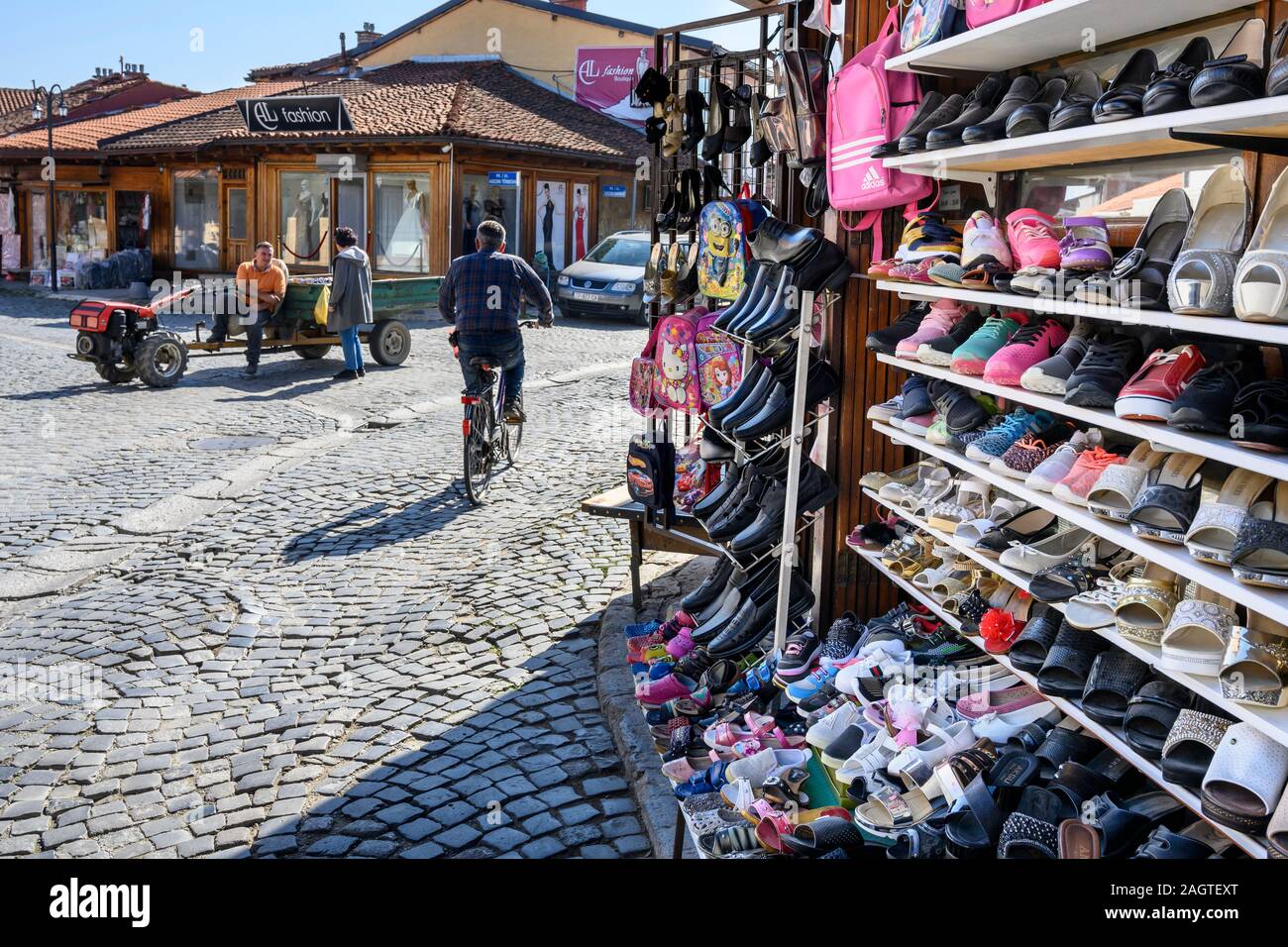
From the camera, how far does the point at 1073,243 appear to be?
3.13 meters

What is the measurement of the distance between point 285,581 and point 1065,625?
4713 mm

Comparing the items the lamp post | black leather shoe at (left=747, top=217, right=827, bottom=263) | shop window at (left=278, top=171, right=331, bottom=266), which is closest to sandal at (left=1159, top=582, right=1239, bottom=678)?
black leather shoe at (left=747, top=217, right=827, bottom=263)

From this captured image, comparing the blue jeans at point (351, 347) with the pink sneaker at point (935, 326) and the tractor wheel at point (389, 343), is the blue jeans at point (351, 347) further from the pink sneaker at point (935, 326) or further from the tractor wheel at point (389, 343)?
the pink sneaker at point (935, 326)

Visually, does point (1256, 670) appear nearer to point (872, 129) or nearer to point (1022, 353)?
point (1022, 353)

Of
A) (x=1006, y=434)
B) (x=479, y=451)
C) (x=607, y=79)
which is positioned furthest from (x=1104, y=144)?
(x=607, y=79)

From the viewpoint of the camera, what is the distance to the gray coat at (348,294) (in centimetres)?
1401

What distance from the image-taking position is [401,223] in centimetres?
2475

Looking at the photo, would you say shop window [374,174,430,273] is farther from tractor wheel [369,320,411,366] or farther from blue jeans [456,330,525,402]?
blue jeans [456,330,525,402]

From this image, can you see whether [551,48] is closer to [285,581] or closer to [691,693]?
[285,581]

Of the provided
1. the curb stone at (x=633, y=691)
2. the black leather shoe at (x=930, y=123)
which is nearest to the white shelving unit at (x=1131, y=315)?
the black leather shoe at (x=930, y=123)

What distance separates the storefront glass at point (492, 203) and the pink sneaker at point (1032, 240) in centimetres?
2069

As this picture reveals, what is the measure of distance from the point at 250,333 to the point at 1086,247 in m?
12.3

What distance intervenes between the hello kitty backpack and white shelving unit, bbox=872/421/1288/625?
6.99 ft
